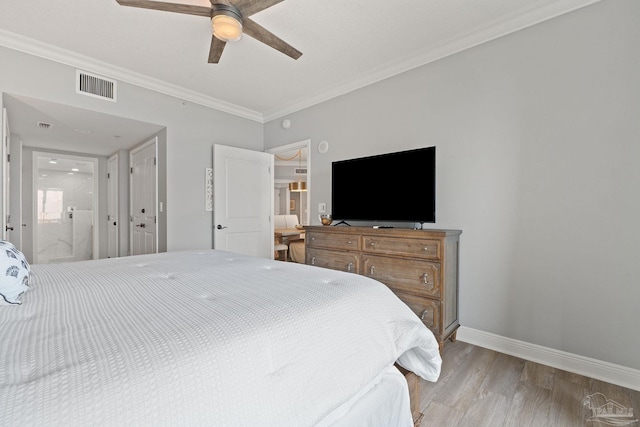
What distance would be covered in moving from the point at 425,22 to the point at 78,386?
2925 mm

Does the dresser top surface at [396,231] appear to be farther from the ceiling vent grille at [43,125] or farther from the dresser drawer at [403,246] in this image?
the ceiling vent grille at [43,125]

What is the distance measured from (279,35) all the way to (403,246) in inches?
82.9

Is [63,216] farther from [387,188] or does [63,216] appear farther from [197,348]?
[197,348]

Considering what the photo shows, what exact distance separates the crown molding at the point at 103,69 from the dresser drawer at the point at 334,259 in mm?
2415

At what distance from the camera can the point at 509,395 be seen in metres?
1.80

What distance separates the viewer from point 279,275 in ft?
4.87

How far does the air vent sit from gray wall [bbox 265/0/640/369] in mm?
3143

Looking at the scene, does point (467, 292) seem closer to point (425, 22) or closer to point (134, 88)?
point (425, 22)

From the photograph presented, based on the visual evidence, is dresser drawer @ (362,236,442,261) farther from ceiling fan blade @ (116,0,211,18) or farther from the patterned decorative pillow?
the patterned decorative pillow

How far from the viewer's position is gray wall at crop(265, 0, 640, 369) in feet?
6.30

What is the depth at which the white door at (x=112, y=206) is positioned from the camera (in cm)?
507

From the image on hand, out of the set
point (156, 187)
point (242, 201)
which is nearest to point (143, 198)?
point (156, 187)

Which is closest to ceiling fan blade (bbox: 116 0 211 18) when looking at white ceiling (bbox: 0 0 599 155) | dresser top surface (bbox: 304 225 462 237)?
white ceiling (bbox: 0 0 599 155)

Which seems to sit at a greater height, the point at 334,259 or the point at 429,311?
the point at 334,259
